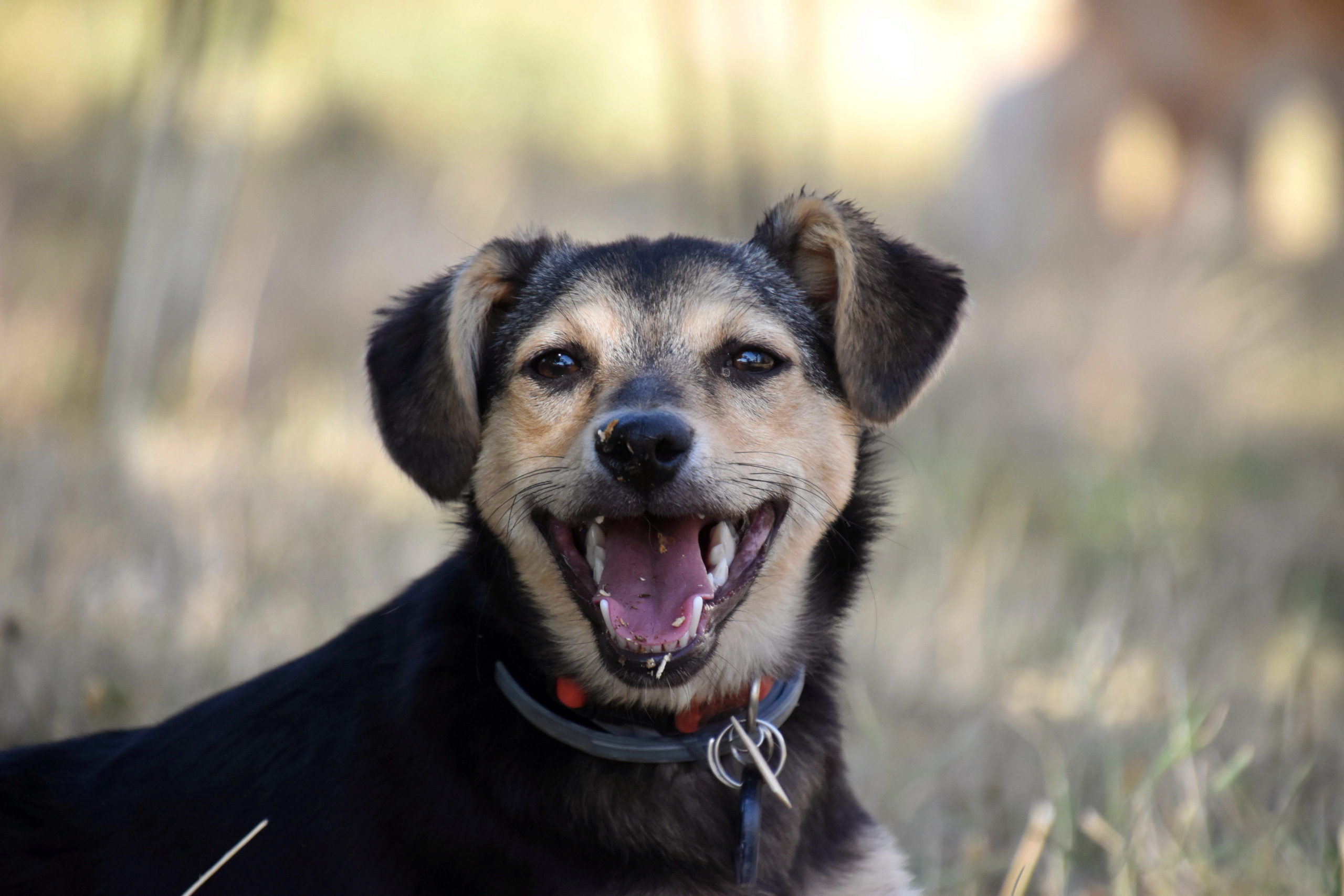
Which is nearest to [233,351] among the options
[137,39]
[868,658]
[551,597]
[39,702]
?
[137,39]

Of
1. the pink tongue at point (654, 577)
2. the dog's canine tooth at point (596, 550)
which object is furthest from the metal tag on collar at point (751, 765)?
the dog's canine tooth at point (596, 550)

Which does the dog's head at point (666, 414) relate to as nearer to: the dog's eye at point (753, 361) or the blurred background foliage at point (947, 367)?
the dog's eye at point (753, 361)

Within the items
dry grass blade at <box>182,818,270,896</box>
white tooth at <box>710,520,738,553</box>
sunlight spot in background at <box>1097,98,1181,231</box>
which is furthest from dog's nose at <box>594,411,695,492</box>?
sunlight spot in background at <box>1097,98,1181,231</box>

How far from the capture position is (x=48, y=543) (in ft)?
18.7

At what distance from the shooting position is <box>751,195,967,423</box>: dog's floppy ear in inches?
129

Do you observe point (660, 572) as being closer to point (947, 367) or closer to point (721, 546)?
point (721, 546)

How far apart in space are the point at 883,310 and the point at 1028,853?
183cm

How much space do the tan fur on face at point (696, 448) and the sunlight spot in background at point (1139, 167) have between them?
26.4 ft

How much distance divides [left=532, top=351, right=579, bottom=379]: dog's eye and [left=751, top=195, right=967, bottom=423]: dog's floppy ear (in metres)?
0.82

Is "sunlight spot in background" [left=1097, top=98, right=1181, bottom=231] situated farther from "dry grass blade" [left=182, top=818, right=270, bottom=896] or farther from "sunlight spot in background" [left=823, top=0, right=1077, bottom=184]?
"dry grass blade" [left=182, top=818, right=270, bottom=896]

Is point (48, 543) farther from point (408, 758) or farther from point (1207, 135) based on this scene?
point (1207, 135)

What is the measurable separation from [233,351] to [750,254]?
5.64m

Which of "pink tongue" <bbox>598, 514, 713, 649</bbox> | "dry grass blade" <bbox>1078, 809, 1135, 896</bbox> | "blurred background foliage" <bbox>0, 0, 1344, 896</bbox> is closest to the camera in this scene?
"pink tongue" <bbox>598, 514, 713, 649</bbox>

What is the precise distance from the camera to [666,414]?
9.54 feet
